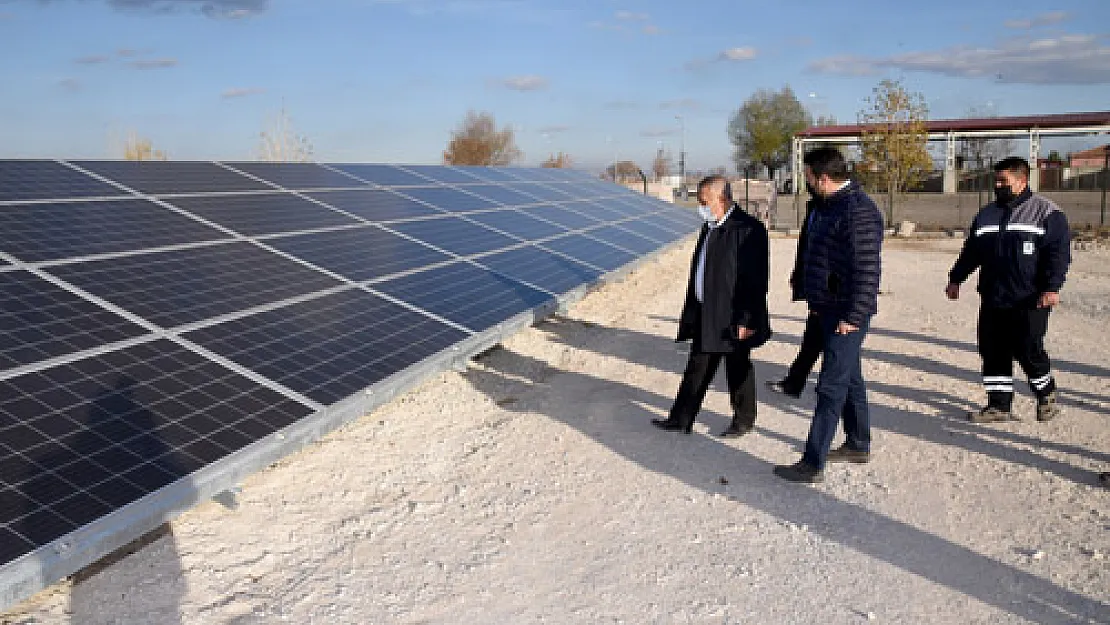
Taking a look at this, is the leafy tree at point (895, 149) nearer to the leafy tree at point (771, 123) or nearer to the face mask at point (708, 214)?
the face mask at point (708, 214)

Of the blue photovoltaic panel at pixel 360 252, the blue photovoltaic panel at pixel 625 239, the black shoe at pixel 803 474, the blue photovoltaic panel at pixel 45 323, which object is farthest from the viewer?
the blue photovoltaic panel at pixel 625 239

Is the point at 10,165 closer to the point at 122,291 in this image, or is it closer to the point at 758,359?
the point at 122,291

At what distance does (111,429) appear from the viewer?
434 centimetres

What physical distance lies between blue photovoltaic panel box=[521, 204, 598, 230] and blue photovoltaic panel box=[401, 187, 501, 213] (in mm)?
855

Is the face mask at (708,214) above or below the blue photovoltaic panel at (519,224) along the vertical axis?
above

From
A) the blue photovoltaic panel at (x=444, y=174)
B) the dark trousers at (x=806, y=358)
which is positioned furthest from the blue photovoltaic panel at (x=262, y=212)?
the dark trousers at (x=806, y=358)

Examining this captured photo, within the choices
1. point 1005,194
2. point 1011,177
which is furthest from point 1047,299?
point 1011,177

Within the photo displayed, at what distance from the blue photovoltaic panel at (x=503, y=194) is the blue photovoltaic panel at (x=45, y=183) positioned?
6.95m

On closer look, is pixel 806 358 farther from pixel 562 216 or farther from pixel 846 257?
pixel 562 216

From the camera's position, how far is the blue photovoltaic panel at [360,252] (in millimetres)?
7914

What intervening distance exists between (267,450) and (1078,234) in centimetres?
2267

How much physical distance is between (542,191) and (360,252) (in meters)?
8.94

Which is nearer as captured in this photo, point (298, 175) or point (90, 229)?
point (90, 229)

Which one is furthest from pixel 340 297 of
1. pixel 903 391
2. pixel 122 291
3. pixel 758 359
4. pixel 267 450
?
pixel 903 391
